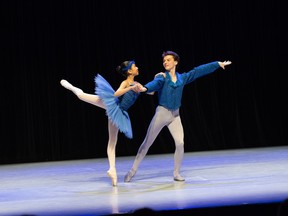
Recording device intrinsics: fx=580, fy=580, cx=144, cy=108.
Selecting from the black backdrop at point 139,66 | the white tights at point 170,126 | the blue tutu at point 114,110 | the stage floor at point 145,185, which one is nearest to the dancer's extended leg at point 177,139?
the white tights at point 170,126

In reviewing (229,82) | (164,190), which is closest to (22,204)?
(164,190)

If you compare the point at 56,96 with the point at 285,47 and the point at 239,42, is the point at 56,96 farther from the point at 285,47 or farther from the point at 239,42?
the point at 285,47

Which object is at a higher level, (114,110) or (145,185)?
(114,110)

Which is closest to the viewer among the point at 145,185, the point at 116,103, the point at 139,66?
the point at 145,185

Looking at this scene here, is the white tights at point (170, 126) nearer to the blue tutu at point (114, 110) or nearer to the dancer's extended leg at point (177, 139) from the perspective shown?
the dancer's extended leg at point (177, 139)

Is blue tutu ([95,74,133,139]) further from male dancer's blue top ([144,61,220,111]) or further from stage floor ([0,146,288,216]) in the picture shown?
stage floor ([0,146,288,216])

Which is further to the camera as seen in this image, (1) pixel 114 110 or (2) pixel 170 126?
(2) pixel 170 126

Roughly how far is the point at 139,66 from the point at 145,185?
3.83 metres

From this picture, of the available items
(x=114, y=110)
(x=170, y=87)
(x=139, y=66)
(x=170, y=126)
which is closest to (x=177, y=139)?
(x=170, y=126)

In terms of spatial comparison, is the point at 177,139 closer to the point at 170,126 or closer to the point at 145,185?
the point at 170,126

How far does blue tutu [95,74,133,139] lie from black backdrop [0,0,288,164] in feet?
10.6

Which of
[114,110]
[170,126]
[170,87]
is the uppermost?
[170,87]

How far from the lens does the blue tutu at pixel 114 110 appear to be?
5.52m

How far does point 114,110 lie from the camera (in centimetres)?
558
